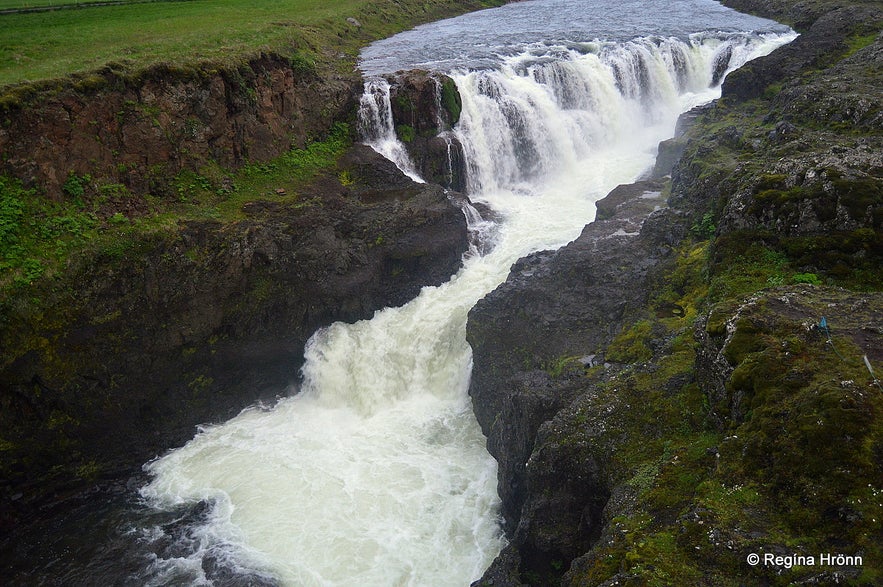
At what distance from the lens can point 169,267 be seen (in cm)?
1966

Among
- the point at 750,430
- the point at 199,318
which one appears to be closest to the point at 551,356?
the point at 750,430

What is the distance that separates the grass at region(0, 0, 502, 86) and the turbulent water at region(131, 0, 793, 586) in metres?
5.43

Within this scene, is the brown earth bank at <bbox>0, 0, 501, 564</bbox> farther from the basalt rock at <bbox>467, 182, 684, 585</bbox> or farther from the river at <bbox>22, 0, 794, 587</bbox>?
the basalt rock at <bbox>467, 182, 684, 585</bbox>

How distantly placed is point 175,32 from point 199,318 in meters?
18.2

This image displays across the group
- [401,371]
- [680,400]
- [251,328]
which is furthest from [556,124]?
[680,400]

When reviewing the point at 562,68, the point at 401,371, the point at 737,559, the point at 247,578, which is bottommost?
the point at 247,578

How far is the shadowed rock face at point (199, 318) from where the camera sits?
58.7 ft

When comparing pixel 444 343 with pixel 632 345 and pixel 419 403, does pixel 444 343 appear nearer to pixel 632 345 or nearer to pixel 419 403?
pixel 419 403

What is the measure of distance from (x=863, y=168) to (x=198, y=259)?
746 inches

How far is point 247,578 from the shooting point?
1462 cm

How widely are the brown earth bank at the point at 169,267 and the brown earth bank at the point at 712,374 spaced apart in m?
6.53

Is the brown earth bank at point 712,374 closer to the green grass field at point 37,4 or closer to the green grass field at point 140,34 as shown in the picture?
the green grass field at point 140,34

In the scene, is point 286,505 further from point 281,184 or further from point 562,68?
point 562,68

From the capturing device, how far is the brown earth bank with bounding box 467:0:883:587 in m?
8.42
